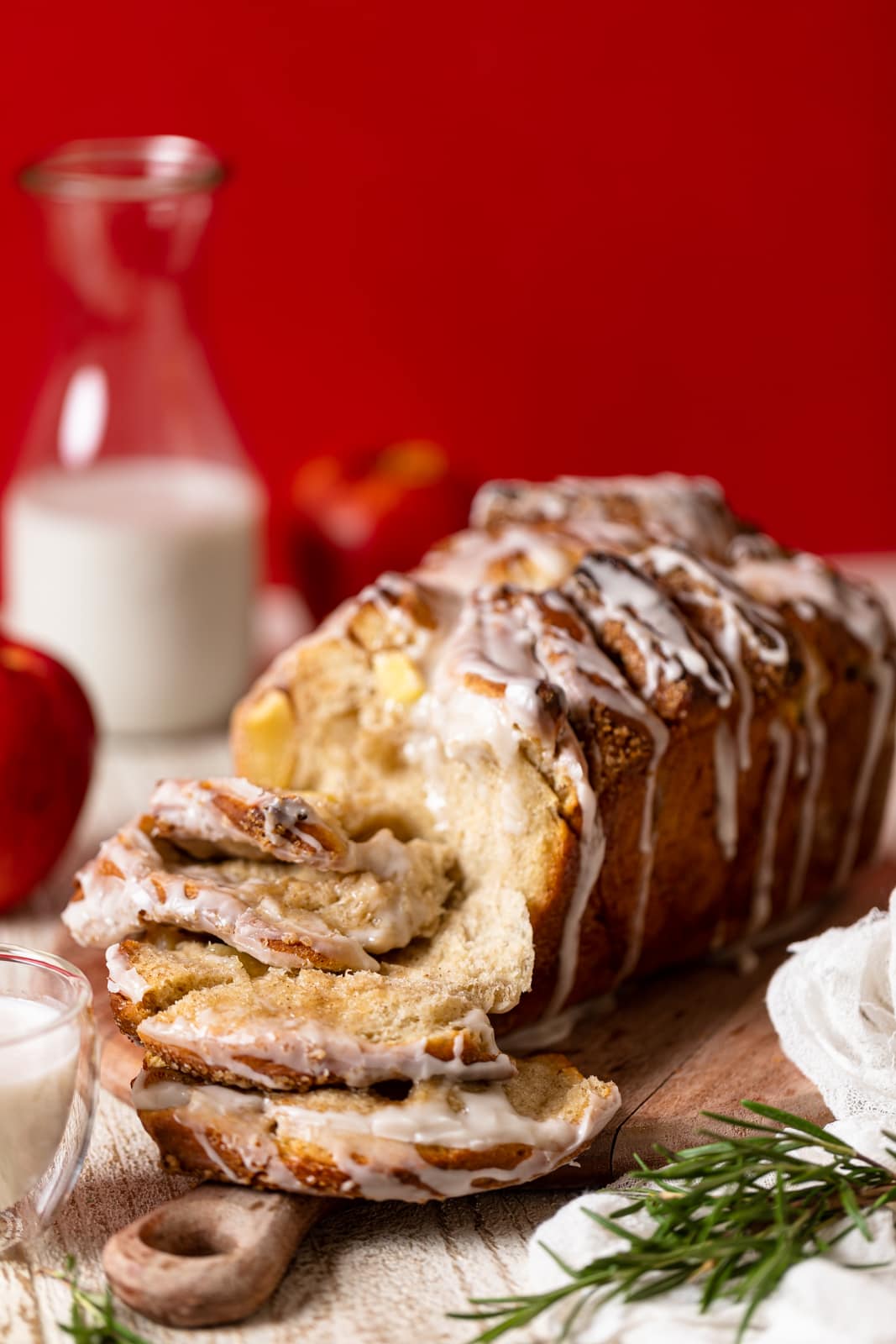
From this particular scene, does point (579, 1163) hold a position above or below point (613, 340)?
below

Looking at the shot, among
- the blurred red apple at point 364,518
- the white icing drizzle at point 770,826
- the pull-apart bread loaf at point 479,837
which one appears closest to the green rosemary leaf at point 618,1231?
the pull-apart bread loaf at point 479,837

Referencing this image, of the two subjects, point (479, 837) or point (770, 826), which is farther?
point (770, 826)

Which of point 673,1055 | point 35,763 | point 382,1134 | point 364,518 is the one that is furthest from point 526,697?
point 364,518

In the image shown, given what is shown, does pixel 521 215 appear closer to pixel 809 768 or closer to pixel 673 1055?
pixel 809 768

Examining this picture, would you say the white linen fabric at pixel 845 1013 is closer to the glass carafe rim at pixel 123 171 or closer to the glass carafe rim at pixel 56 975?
the glass carafe rim at pixel 56 975

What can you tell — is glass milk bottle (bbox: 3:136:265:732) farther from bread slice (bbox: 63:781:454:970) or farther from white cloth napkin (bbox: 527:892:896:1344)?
white cloth napkin (bbox: 527:892:896:1344)

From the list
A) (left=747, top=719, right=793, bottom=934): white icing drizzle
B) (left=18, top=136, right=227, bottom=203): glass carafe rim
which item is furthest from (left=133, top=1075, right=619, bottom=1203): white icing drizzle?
(left=18, top=136, right=227, bottom=203): glass carafe rim

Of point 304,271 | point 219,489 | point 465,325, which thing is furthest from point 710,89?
point 219,489

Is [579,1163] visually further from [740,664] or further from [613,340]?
[613,340]
